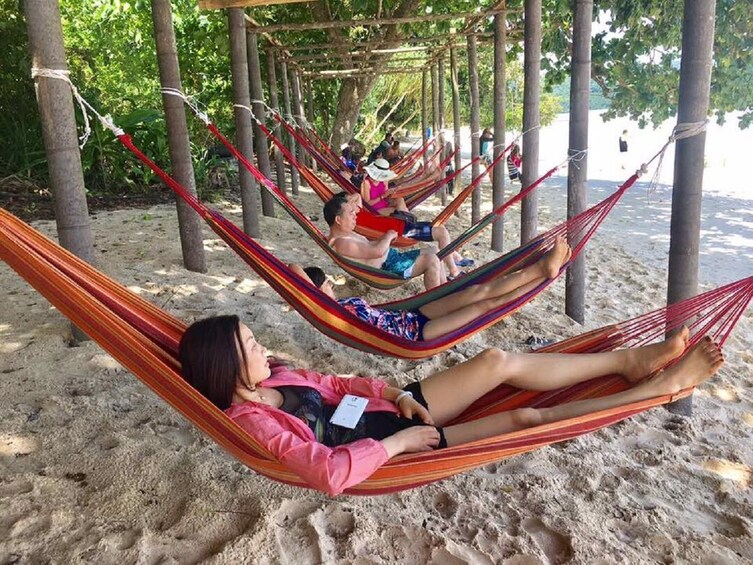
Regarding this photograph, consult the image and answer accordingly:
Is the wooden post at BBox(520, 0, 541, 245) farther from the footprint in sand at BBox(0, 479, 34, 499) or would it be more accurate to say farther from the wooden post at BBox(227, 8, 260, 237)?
the footprint in sand at BBox(0, 479, 34, 499)

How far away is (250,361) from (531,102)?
2349 mm

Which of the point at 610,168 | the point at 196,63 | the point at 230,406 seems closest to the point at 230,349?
the point at 230,406

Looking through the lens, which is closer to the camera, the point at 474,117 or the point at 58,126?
the point at 58,126

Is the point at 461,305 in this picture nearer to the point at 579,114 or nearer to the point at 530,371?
the point at 530,371

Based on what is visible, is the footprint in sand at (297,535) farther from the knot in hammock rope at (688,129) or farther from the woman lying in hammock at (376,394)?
the knot in hammock rope at (688,129)

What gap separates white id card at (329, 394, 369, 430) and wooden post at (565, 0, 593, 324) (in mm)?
1241

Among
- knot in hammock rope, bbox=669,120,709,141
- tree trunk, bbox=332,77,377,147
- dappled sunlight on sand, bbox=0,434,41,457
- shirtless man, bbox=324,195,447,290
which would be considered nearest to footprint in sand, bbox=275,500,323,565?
dappled sunlight on sand, bbox=0,434,41,457

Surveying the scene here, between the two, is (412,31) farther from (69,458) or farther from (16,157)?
(69,458)

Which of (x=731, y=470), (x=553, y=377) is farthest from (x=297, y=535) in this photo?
(x=731, y=470)

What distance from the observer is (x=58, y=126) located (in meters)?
1.75

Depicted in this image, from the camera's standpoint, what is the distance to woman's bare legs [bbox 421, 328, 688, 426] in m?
1.32

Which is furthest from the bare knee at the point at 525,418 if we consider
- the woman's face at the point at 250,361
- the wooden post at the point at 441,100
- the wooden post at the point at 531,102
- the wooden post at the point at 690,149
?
the wooden post at the point at 441,100

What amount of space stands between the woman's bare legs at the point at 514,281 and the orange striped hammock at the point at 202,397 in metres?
0.41

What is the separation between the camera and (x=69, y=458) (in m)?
1.38
